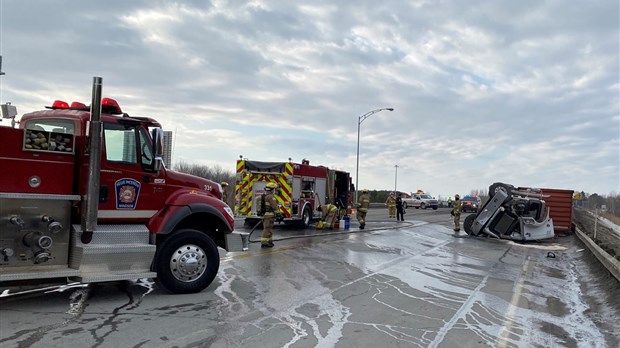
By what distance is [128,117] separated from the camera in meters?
6.89

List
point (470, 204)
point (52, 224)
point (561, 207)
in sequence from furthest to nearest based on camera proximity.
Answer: point (470, 204)
point (561, 207)
point (52, 224)

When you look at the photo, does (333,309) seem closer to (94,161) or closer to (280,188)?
(94,161)

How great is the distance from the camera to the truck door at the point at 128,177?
256 inches

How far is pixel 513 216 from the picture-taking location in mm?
19109

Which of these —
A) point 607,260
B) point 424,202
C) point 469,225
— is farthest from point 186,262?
point 424,202

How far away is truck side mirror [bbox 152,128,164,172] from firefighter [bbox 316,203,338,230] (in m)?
13.6

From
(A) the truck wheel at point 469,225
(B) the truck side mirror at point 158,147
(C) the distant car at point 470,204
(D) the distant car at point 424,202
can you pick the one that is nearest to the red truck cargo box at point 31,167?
(B) the truck side mirror at point 158,147

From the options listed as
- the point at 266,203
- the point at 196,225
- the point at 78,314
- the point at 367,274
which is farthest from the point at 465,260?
the point at 78,314

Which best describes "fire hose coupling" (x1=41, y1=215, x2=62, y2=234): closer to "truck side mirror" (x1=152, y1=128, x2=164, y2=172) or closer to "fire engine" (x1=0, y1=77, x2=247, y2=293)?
"fire engine" (x1=0, y1=77, x2=247, y2=293)

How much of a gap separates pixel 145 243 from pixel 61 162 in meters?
1.51

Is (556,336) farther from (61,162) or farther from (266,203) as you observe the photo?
(266,203)

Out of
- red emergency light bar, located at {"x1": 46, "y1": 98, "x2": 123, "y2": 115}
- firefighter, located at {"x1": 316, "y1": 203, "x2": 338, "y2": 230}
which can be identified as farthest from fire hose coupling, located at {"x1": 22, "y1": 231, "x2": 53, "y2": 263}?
firefighter, located at {"x1": 316, "y1": 203, "x2": 338, "y2": 230}

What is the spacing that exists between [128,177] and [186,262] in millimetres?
1439

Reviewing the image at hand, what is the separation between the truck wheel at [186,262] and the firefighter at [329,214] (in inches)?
510
